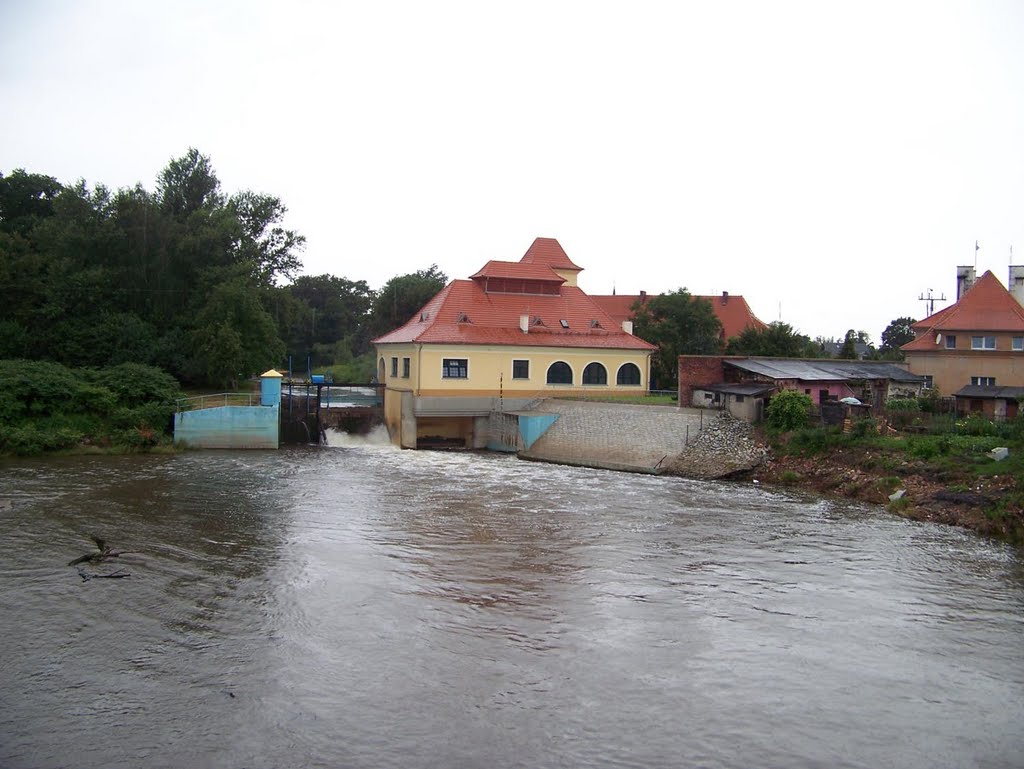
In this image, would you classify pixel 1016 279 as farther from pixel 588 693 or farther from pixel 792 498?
pixel 588 693

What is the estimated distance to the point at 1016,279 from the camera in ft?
118

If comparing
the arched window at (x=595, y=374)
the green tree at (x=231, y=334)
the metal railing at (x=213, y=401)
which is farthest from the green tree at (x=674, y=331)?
the metal railing at (x=213, y=401)

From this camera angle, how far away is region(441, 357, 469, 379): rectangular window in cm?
3516

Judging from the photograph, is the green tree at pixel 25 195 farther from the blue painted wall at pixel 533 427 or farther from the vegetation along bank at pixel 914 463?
the vegetation along bank at pixel 914 463

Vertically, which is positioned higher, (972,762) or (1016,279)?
(1016,279)

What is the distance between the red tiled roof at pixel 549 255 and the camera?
4575cm

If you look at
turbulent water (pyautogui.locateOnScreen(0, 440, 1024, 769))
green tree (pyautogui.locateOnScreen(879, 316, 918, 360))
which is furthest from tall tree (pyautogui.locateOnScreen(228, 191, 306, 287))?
green tree (pyautogui.locateOnScreen(879, 316, 918, 360))

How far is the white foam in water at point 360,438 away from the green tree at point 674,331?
14092 millimetres

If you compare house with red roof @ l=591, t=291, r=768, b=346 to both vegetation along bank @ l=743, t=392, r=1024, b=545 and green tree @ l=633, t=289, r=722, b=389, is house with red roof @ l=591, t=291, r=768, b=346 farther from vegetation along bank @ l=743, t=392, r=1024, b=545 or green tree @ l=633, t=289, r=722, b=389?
vegetation along bank @ l=743, t=392, r=1024, b=545

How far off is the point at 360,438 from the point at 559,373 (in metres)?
9.13

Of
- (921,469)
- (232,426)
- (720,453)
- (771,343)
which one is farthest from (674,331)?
(232,426)

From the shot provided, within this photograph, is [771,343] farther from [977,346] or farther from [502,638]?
[502,638]

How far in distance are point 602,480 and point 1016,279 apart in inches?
865

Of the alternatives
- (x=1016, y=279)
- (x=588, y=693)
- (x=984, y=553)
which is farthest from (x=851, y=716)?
(x=1016, y=279)
